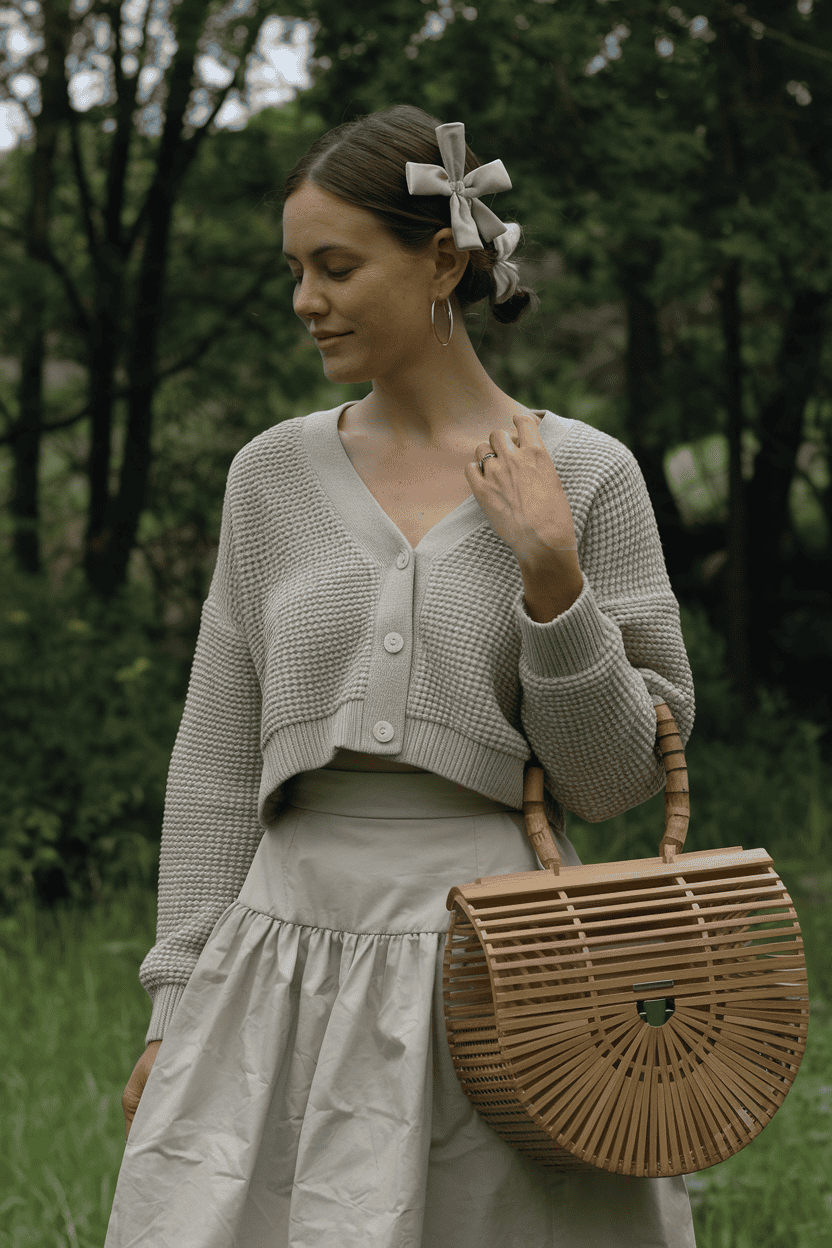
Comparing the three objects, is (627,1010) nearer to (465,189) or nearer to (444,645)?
(444,645)

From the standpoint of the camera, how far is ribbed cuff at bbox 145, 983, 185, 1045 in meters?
1.67

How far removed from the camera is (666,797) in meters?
1.48

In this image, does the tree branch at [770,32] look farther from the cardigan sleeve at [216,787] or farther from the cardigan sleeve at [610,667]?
the cardigan sleeve at [216,787]

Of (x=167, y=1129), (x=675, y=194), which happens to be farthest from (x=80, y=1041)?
(x=675, y=194)

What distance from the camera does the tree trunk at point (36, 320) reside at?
18.4ft

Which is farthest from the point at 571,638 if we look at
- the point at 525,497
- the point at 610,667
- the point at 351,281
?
the point at 351,281

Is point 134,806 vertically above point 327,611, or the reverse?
point 327,611

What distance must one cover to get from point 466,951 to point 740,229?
4161 millimetres

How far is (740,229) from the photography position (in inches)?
196

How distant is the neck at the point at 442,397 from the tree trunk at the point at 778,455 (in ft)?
15.7

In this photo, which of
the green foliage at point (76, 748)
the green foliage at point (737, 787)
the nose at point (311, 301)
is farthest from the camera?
the green foliage at point (737, 787)

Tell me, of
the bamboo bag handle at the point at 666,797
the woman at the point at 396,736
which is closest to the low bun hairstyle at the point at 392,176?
the woman at the point at 396,736

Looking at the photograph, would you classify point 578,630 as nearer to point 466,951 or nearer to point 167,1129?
point 466,951

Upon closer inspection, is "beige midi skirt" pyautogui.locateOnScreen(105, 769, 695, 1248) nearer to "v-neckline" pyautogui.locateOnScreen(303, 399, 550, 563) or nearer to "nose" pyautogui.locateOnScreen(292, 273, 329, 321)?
"v-neckline" pyautogui.locateOnScreen(303, 399, 550, 563)
